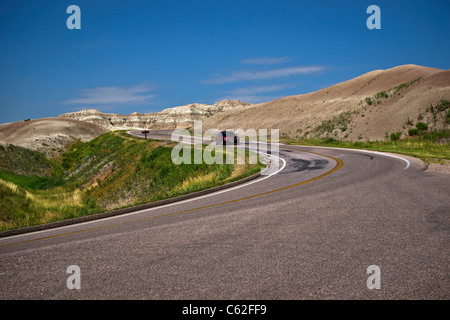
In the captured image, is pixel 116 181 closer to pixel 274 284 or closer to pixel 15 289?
pixel 15 289

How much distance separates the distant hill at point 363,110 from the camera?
4319 centimetres

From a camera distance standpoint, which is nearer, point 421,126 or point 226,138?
point 226,138

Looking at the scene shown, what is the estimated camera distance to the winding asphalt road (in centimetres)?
387

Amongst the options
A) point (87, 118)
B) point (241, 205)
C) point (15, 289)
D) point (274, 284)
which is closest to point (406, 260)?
point (274, 284)

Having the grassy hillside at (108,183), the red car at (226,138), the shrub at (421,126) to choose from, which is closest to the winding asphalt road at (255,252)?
the grassy hillside at (108,183)

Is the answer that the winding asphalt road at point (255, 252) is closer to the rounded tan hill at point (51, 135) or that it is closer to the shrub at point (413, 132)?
the shrub at point (413, 132)

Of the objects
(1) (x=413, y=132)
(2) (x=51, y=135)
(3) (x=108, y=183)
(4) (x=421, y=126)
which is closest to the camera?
(3) (x=108, y=183)

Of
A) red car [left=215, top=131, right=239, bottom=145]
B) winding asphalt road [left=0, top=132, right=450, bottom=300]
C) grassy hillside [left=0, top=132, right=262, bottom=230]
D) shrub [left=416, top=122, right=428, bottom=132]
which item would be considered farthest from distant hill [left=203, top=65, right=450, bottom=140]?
winding asphalt road [left=0, top=132, right=450, bottom=300]

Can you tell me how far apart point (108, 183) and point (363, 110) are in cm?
4921

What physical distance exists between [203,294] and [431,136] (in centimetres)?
3700

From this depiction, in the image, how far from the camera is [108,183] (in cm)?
2877

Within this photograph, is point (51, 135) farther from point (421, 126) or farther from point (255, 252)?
point (255, 252)

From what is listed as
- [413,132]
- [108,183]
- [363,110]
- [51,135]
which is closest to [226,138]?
[108,183]

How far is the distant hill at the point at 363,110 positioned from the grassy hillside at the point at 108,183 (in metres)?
31.9
